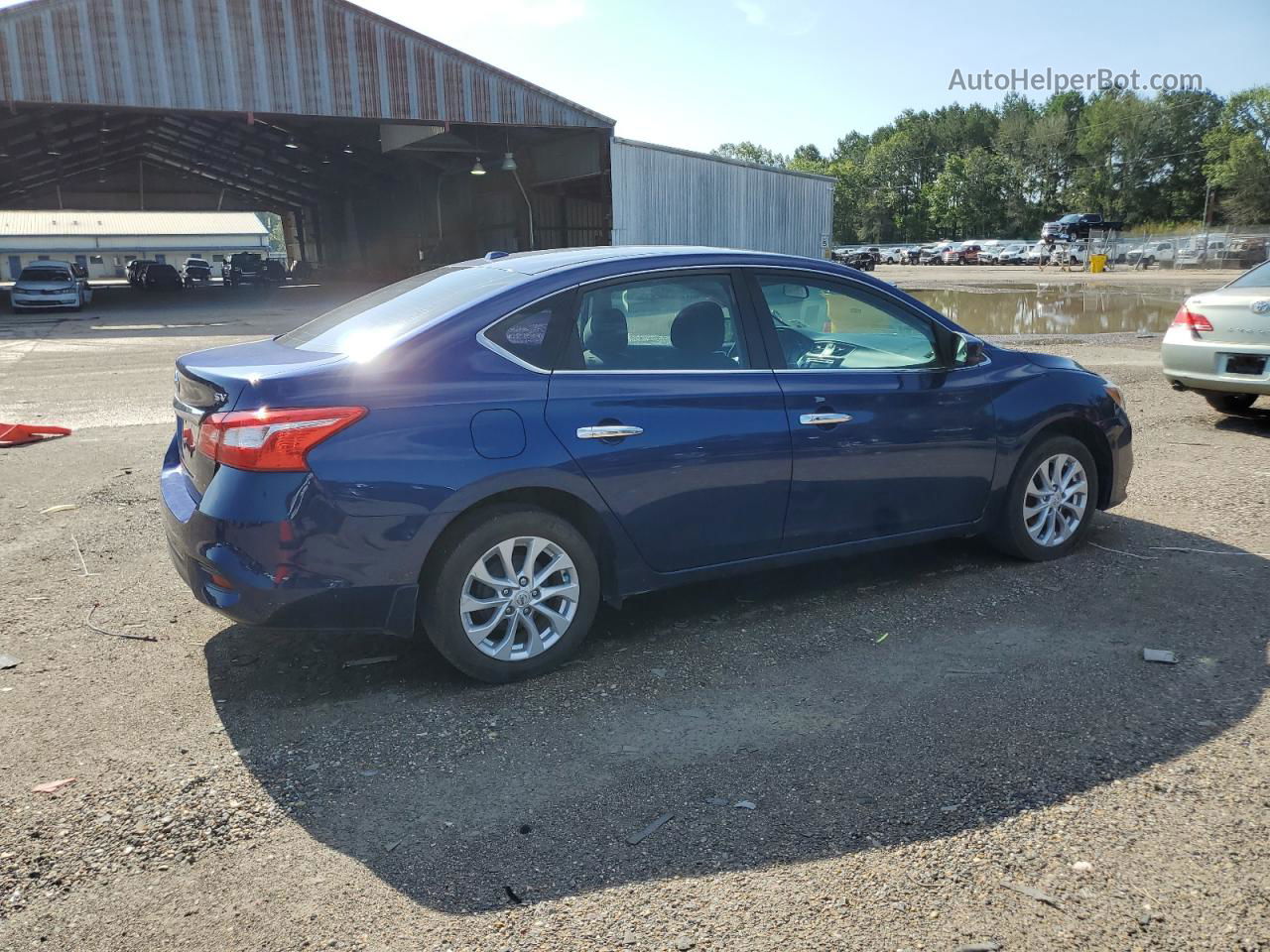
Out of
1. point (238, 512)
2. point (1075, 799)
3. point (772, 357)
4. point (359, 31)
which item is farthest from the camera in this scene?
point (359, 31)

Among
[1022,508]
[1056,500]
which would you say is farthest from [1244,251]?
[1022,508]

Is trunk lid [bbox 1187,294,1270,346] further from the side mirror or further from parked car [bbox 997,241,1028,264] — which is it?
parked car [bbox 997,241,1028,264]

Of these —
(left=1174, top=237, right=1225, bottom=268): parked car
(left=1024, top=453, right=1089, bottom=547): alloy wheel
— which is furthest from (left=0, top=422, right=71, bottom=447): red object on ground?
(left=1174, top=237, right=1225, bottom=268): parked car

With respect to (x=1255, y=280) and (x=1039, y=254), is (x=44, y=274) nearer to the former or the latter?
(x=1255, y=280)

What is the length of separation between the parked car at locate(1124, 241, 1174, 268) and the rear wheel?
141 feet

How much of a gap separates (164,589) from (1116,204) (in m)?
93.6

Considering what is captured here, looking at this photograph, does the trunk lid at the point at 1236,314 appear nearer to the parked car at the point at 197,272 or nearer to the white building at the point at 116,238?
the parked car at the point at 197,272

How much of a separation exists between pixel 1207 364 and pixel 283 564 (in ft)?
27.7

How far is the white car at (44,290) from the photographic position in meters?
29.1

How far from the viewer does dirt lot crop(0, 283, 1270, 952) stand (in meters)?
2.63

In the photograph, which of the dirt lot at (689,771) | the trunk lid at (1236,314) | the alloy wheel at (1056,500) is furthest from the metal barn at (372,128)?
the alloy wheel at (1056,500)

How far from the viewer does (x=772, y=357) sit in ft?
14.8

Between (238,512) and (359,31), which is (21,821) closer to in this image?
(238,512)

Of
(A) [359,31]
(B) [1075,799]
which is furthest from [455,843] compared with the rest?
(A) [359,31]
